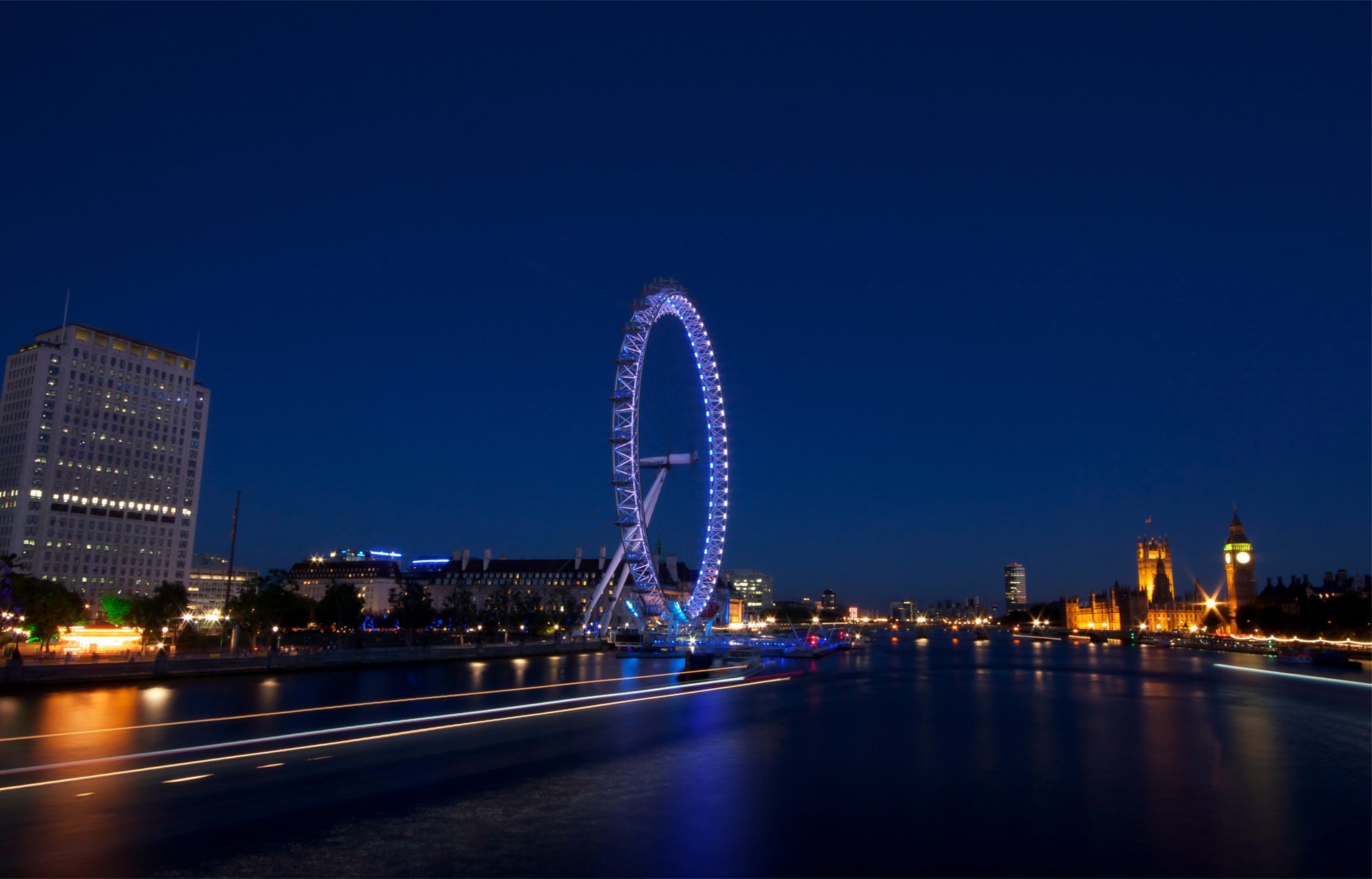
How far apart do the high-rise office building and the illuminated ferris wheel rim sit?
95.6 m

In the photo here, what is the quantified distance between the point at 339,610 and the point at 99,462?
6468 centimetres

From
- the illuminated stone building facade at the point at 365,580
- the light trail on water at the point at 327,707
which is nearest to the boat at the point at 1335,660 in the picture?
the light trail on water at the point at 327,707

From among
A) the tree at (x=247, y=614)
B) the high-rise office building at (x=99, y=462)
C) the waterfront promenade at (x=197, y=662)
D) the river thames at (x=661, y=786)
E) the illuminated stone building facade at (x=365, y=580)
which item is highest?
the high-rise office building at (x=99, y=462)

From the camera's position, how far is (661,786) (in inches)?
948

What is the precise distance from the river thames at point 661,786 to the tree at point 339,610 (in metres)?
58.4

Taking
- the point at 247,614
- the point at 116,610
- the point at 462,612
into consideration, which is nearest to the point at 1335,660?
the point at 462,612

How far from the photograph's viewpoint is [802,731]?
118 feet

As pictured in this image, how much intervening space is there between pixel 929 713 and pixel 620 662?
45.2 metres

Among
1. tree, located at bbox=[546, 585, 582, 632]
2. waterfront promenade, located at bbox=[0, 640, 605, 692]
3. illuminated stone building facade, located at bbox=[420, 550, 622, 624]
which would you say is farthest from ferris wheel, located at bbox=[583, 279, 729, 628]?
illuminated stone building facade, located at bbox=[420, 550, 622, 624]

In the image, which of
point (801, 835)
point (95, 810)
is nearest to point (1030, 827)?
point (801, 835)

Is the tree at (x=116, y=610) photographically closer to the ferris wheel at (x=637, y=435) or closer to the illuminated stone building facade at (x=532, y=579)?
the ferris wheel at (x=637, y=435)

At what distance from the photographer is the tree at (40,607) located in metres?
62.8

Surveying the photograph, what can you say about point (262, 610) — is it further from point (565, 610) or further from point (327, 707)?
point (565, 610)

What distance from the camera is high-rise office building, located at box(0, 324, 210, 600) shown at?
13612 cm
